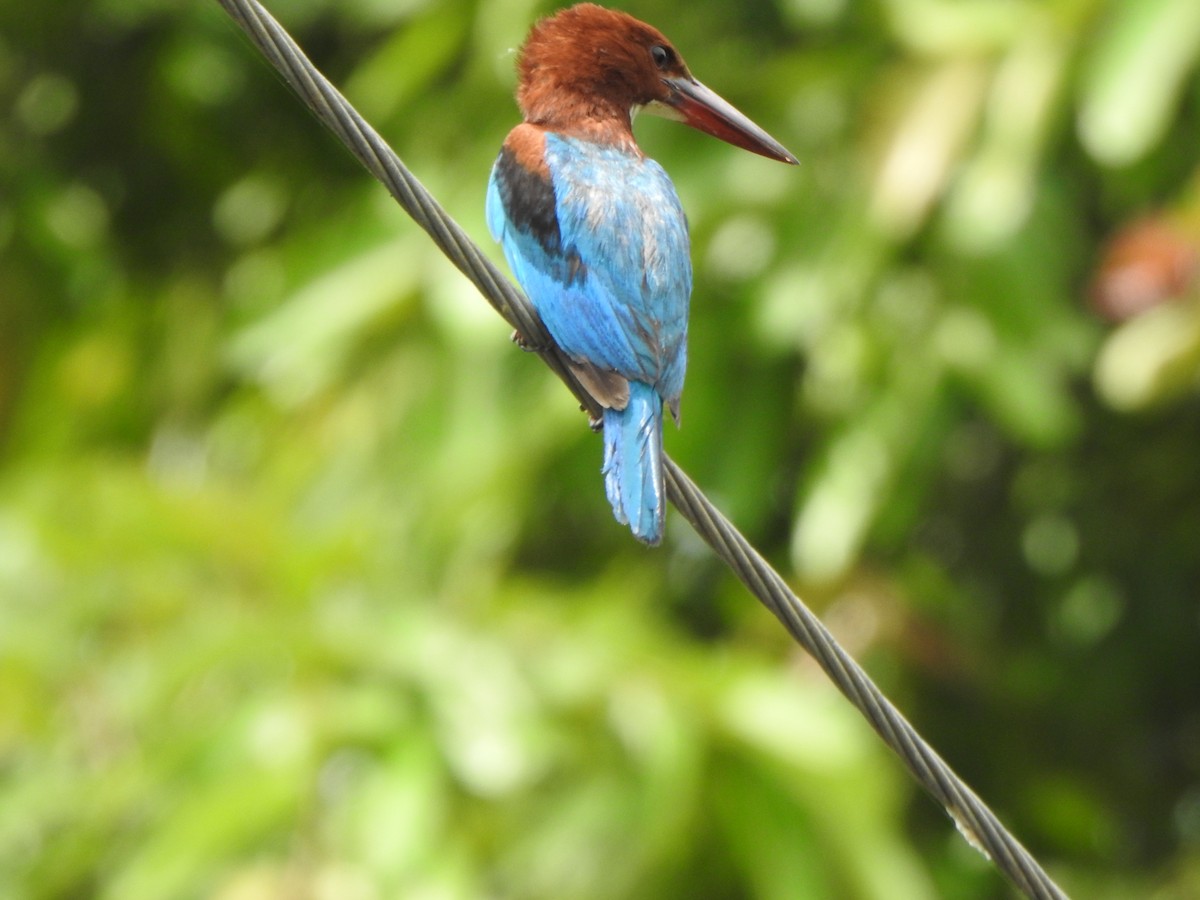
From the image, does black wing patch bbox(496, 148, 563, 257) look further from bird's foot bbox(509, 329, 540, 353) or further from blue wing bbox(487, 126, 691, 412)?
bird's foot bbox(509, 329, 540, 353)

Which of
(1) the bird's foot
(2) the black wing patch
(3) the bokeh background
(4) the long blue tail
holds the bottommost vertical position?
(3) the bokeh background

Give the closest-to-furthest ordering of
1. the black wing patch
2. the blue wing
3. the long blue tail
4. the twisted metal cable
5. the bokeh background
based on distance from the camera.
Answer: the twisted metal cable → the long blue tail → the blue wing → the black wing patch → the bokeh background

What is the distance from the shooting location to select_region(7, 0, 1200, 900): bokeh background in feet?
14.2

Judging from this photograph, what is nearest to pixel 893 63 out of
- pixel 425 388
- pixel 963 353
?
pixel 963 353

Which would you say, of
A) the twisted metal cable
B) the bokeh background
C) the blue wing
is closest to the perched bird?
the blue wing

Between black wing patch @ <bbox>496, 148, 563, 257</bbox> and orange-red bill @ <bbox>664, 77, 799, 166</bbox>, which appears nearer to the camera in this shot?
black wing patch @ <bbox>496, 148, 563, 257</bbox>

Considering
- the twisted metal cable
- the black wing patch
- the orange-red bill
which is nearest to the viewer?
the twisted metal cable

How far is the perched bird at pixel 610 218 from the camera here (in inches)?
104

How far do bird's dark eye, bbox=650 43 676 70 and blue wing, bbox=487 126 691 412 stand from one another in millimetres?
289

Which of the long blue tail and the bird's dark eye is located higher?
the bird's dark eye

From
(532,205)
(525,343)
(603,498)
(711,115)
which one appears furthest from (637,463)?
(603,498)

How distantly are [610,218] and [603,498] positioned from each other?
2.64 meters

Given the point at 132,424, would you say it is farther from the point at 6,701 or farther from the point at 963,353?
the point at 963,353

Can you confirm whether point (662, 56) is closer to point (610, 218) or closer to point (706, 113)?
point (706, 113)
